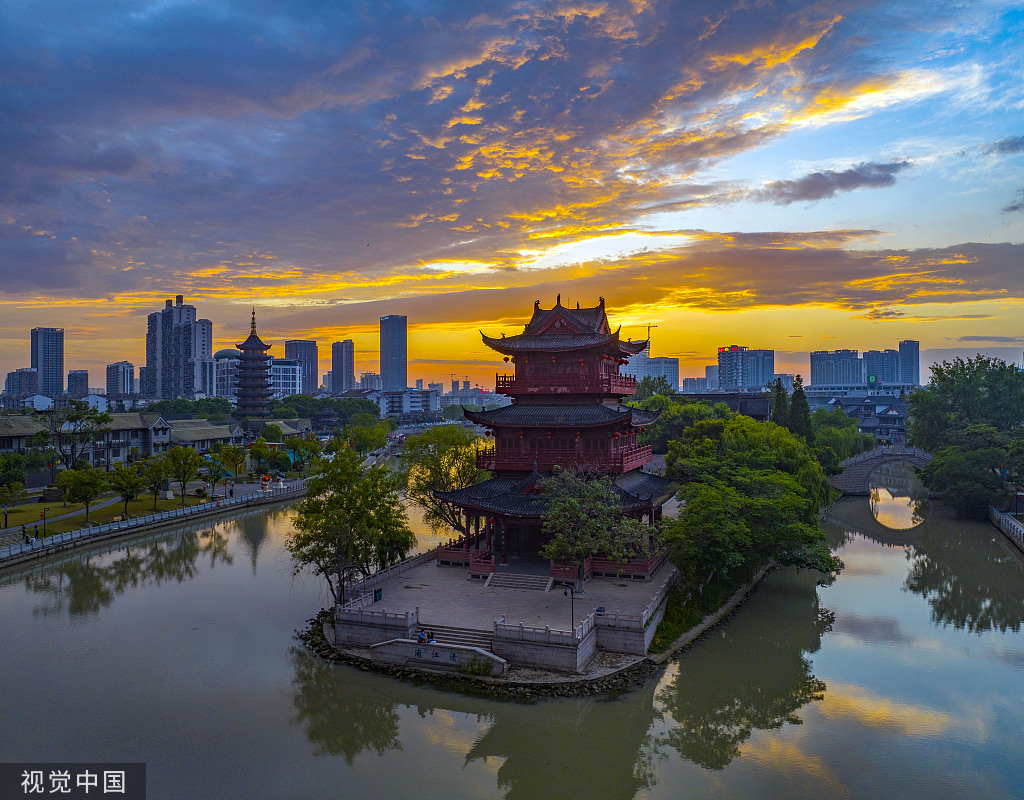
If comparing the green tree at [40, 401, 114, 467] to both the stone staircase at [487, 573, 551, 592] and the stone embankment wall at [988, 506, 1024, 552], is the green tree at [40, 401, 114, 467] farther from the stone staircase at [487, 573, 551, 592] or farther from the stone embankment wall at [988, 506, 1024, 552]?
the stone embankment wall at [988, 506, 1024, 552]

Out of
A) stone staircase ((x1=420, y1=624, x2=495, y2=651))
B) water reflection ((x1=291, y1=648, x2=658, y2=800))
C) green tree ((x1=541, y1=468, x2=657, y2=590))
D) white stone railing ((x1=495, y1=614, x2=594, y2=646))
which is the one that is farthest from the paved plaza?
water reflection ((x1=291, y1=648, x2=658, y2=800))

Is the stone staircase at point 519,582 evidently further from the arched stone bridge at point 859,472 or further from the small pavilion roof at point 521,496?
the arched stone bridge at point 859,472

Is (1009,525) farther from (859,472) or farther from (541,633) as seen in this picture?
(541,633)

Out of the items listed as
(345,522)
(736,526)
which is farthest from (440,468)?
(736,526)

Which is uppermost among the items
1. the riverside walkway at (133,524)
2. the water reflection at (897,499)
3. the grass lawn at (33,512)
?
the grass lawn at (33,512)

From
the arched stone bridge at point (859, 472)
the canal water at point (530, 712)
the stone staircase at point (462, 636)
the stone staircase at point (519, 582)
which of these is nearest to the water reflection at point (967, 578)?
the canal water at point (530, 712)
